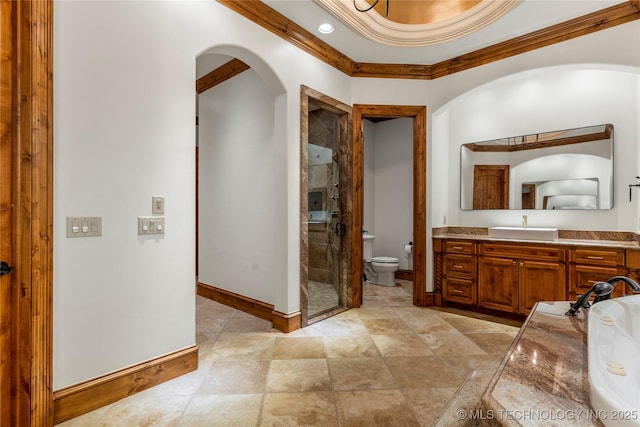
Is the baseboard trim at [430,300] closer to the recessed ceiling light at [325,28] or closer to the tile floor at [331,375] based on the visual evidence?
the tile floor at [331,375]

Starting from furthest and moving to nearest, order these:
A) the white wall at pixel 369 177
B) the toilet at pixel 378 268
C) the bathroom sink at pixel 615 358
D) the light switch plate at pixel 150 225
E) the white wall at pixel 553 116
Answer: the white wall at pixel 369 177 → the toilet at pixel 378 268 → the white wall at pixel 553 116 → the light switch plate at pixel 150 225 → the bathroom sink at pixel 615 358

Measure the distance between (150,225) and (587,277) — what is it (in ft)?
12.0

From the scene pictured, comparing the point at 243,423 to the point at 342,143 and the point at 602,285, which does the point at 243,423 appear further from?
the point at 342,143

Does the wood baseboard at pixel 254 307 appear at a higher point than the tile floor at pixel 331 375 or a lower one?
higher

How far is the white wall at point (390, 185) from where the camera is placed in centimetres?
531

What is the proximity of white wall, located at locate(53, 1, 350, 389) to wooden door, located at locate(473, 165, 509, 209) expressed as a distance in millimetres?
3251

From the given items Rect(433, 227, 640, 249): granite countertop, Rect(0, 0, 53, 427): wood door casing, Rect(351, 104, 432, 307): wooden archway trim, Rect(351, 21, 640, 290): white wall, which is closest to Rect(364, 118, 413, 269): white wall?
Rect(351, 21, 640, 290): white wall

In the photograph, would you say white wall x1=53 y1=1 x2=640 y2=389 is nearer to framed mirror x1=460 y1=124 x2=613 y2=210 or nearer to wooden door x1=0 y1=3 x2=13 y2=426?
wooden door x1=0 y1=3 x2=13 y2=426

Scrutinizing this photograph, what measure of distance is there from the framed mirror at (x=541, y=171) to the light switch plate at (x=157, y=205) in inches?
140

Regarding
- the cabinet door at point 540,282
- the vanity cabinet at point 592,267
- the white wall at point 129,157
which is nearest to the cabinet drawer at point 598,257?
the vanity cabinet at point 592,267

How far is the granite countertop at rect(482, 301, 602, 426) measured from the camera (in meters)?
0.85

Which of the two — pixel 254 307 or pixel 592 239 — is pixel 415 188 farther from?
pixel 254 307

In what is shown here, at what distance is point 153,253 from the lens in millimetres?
Result: 1987

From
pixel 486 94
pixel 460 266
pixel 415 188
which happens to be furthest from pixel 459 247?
pixel 486 94
